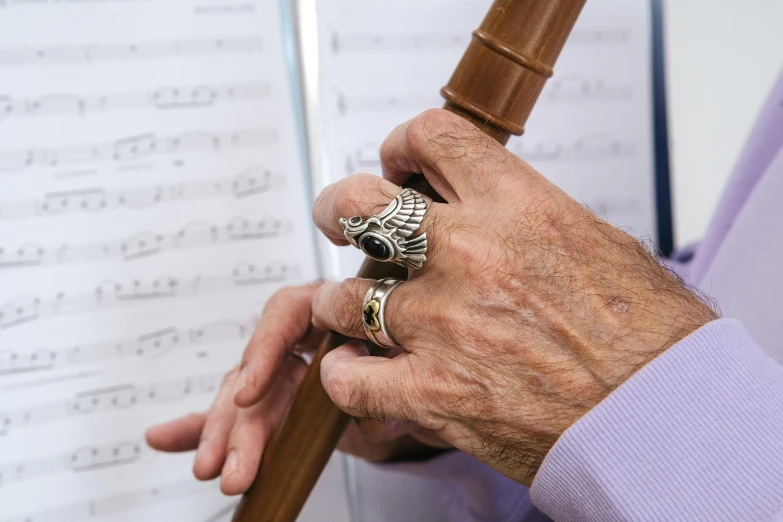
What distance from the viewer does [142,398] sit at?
31.3 inches

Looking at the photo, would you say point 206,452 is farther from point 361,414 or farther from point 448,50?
point 448,50

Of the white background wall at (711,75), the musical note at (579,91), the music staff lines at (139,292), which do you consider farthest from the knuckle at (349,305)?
the white background wall at (711,75)

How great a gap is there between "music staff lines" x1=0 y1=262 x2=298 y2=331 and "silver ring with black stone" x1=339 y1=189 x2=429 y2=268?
424 millimetres

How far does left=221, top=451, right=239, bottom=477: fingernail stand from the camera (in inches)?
22.9

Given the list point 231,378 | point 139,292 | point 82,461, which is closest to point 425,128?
point 231,378

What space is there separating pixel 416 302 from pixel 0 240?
573 mm

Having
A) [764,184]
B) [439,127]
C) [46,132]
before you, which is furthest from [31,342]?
[764,184]

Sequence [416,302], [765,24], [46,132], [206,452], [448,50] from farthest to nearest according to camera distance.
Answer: [765,24] → [448,50] → [46,132] → [206,452] → [416,302]

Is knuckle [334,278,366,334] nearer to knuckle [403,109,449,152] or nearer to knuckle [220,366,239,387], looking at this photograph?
knuckle [403,109,449,152]

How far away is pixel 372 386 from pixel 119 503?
51cm

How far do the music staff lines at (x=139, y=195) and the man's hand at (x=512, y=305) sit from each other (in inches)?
15.7

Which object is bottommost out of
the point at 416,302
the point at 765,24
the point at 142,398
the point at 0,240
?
the point at 142,398

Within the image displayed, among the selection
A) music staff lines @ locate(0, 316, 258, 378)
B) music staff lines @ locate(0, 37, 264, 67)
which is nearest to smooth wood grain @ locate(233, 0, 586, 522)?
music staff lines @ locate(0, 316, 258, 378)

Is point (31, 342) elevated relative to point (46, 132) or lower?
lower
